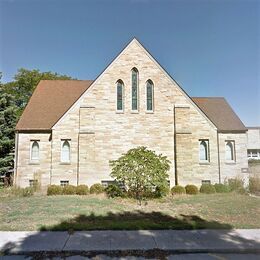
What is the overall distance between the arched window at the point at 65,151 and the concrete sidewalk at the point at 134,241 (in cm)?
1093

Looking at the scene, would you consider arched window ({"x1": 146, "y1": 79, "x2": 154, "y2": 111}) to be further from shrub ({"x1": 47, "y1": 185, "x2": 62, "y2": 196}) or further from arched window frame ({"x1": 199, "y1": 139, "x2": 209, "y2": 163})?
shrub ({"x1": 47, "y1": 185, "x2": 62, "y2": 196})

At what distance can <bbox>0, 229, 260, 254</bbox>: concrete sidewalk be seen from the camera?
620 cm

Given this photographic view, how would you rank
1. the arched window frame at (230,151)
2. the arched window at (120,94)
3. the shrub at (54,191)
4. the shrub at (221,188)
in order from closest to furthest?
the shrub at (54,191)
the shrub at (221,188)
the arched window at (120,94)
the arched window frame at (230,151)

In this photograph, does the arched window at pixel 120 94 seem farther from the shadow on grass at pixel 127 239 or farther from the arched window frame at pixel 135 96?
the shadow on grass at pixel 127 239

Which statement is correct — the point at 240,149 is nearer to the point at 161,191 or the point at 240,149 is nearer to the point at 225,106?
the point at 225,106

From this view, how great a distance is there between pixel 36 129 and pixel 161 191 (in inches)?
443

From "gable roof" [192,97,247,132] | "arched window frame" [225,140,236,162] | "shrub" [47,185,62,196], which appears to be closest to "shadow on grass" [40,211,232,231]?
"shrub" [47,185,62,196]

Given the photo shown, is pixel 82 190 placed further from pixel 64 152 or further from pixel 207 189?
pixel 207 189

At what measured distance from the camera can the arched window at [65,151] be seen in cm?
1823

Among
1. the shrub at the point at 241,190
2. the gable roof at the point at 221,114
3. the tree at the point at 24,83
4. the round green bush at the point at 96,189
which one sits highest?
the tree at the point at 24,83

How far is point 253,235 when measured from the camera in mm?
7352

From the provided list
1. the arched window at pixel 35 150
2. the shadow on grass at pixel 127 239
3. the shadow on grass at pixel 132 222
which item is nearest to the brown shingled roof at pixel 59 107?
the arched window at pixel 35 150

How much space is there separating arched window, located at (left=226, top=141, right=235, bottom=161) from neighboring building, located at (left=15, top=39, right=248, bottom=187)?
57 centimetres

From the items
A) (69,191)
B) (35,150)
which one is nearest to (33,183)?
(35,150)
